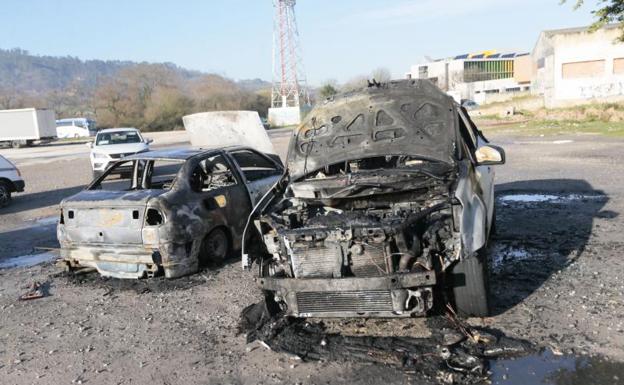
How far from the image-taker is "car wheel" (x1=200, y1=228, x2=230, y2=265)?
668cm

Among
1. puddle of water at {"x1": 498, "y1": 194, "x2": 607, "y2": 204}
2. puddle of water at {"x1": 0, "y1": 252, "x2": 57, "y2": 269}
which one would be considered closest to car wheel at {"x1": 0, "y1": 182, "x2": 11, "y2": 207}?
puddle of water at {"x1": 0, "y1": 252, "x2": 57, "y2": 269}

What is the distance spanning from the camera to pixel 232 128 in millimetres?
11266

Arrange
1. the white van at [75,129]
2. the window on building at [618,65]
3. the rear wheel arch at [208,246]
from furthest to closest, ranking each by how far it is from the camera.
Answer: the white van at [75,129], the window on building at [618,65], the rear wheel arch at [208,246]

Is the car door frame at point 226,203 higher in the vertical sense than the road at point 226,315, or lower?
higher

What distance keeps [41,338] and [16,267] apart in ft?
10.3

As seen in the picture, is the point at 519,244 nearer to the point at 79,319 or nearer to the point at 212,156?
the point at 212,156

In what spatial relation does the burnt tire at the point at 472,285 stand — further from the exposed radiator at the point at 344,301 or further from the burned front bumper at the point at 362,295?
the exposed radiator at the point at 344,301

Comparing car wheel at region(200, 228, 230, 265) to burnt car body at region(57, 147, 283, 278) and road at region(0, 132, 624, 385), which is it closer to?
burnt car body at region(57, 147, 283, 278)

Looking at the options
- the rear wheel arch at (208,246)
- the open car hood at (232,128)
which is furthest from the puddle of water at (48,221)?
the rear wheel arch at (208,246)

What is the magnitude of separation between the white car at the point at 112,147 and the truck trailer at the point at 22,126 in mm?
32936

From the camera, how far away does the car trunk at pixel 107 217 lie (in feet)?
20.4

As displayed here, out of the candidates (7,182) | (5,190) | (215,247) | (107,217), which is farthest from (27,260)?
(7,182)

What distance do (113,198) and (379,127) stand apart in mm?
3104

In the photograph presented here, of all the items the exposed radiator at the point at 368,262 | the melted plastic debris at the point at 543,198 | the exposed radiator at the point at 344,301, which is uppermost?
the exposed radiator at the point at 368,262
